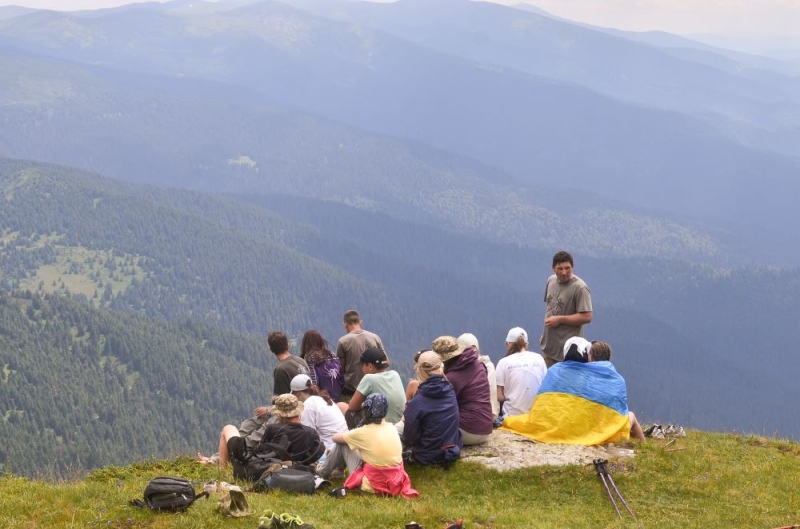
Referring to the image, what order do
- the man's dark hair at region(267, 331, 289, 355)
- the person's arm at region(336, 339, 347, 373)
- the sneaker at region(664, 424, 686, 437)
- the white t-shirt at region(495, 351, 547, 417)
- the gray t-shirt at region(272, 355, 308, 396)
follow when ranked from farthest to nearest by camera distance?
the person's arm at region(336, 339, 347, 373)
the sneaker at region(664, 424, 686, 437)
the white t-shirt at region(495, 351, 547, 417)
the man's dark hair at region(267, 331, 289, 355)
the gray t-shirt at region(272, 355, 308, 396)

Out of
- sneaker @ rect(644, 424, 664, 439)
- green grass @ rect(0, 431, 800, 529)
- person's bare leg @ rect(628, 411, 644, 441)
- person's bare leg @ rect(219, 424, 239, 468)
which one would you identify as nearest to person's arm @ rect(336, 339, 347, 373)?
person's bare leg @ rect(219, 424, 239, 468)

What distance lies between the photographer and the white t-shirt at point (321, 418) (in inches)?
683

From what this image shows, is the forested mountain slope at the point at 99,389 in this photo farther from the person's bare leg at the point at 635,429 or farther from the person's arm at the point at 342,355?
the person's bare leg at the point at 635,429

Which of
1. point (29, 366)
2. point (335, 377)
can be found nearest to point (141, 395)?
point (29, 366)

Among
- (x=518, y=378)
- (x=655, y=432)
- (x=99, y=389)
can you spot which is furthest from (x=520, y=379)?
(x=99, y=389)

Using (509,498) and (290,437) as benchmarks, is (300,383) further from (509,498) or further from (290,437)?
(509,498)

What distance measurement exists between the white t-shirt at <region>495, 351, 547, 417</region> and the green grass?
3095mm

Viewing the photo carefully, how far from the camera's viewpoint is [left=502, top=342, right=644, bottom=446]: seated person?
18.0 metres

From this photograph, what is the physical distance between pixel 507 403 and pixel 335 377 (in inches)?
174

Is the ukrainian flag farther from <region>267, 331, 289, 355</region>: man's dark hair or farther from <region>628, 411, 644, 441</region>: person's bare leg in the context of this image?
<region>267, 331, 289, 355</region>: man's dark hair

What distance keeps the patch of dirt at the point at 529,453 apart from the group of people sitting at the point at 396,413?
287mm

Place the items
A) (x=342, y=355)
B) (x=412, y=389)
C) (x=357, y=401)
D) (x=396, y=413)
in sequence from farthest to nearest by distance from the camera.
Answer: (x=342, y=355) → (x=412, y=389) → (x=396, y=413) → (x=357, y=401)

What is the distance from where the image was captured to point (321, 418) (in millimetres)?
17391

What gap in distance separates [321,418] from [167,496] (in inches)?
178
